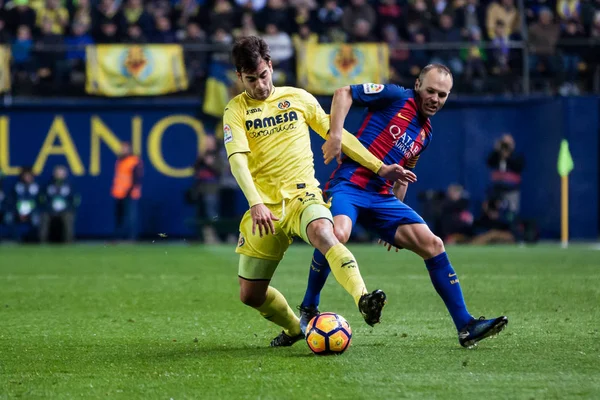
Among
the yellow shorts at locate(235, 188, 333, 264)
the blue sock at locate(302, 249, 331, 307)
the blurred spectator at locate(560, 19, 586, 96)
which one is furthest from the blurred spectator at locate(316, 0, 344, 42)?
the yellow shorts at locate(235, 188, 333, 264)

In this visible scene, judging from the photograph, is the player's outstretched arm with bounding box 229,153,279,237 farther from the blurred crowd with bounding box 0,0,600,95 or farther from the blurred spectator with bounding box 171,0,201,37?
the blurred spectator with bounding box 171,0,201,37

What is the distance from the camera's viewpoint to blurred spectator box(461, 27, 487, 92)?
2231cm

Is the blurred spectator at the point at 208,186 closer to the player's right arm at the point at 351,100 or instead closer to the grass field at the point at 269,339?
the grass field at the point at 269,339

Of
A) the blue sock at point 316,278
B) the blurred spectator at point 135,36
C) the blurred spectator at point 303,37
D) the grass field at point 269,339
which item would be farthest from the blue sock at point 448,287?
the blurred spectator at point 135,36

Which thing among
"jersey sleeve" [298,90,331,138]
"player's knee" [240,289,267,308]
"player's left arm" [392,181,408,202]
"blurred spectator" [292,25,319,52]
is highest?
"blurred spectator" [292,25,319,52]

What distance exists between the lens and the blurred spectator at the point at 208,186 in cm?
2258

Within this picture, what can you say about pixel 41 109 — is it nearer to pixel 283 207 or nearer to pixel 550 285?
pixel 550 285

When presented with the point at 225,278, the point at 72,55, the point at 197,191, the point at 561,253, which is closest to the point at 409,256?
the point at 561,253

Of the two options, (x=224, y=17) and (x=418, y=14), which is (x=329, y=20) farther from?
(x=224, y=17)

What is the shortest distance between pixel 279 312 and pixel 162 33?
52.3 ft

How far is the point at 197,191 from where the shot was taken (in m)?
22.7

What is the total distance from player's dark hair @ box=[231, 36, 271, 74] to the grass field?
1828 mm

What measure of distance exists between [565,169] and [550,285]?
10067 millimetres

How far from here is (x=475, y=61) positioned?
22.4 meters
